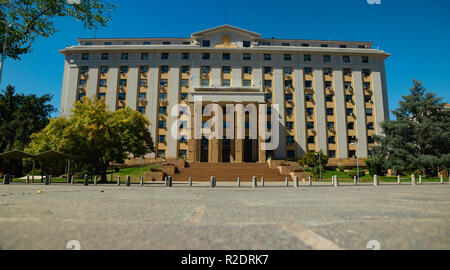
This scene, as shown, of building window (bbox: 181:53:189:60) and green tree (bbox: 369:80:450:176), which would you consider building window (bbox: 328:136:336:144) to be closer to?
green tree (bbox: 369:80:450:176)

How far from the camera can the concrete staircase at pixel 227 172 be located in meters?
28.8

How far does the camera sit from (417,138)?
A: 1314 inches

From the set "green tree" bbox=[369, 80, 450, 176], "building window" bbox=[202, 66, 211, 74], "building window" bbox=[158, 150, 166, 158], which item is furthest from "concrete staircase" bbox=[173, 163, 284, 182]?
"building window" bbox=[202, 66, 211, 74]

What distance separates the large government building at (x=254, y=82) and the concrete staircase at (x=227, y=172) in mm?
10242

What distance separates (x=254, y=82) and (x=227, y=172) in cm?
2106

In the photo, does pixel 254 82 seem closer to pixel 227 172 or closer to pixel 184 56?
pixel 184 56

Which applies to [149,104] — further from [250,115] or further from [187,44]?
[250,115]

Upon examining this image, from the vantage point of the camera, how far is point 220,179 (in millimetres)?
29016

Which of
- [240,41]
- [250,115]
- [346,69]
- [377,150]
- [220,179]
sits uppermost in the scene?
[240,41]

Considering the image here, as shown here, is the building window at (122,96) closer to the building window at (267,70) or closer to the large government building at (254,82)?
the large government building at (254,82)

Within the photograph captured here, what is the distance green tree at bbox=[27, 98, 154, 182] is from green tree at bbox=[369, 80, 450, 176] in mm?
31980

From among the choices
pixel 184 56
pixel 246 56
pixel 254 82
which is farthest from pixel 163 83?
pixel 254 82

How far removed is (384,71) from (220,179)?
134ft
